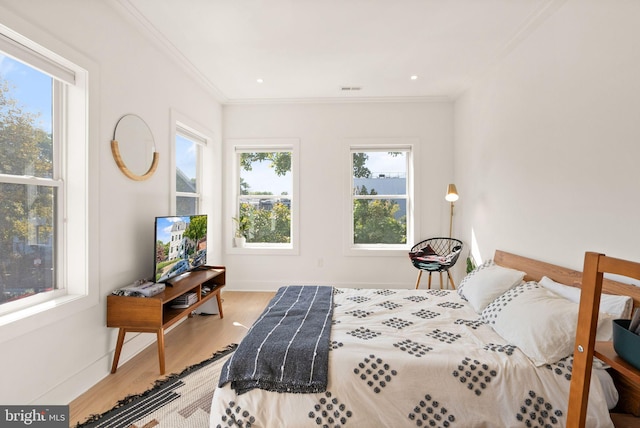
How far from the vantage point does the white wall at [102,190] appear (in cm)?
169

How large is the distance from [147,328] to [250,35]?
2607 millimetres

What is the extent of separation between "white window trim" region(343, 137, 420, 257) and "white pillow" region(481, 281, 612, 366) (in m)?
2.25

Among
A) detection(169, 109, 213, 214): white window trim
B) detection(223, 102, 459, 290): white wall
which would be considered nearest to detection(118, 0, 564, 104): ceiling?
detection(223, 102, 459, 290): white wall

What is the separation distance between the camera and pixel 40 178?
1.87 m

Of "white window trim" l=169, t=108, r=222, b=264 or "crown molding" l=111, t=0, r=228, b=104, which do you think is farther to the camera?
"white window trim" l=169, t=108, r=222, b=264

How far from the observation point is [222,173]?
14.5ft

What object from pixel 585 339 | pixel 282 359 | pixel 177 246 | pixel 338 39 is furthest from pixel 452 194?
pixel 177 246

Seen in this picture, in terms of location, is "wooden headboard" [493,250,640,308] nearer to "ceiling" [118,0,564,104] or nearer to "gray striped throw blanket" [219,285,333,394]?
"gray striped throw blanket" [219,285,333,394]

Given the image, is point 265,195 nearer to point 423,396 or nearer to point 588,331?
point 423,396

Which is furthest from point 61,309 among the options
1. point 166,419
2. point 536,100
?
point 536,100

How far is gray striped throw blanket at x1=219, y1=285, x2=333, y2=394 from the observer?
1.46 m

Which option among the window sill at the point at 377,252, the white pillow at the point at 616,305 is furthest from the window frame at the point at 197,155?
the white pillow at the point at 616,305

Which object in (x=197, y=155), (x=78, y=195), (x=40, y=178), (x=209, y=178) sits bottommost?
(x=78, y=195)

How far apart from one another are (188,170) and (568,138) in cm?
372
